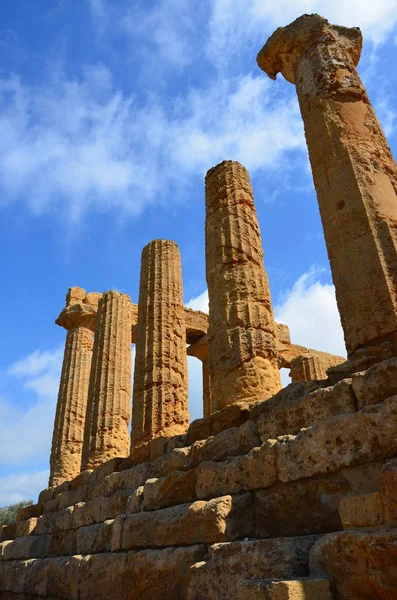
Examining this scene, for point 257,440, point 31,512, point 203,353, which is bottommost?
point 257,440

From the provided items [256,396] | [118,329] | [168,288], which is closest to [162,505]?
[256,396]

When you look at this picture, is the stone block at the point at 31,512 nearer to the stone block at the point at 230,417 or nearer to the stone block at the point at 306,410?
the stone block at the point at 230,417

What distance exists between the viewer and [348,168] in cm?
676

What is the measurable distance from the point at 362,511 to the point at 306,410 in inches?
57.3

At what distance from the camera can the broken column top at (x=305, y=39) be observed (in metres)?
8.24

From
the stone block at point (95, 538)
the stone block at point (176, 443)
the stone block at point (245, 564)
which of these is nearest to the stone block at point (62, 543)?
the stone block at point (95, 538)

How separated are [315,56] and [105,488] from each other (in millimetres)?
8067

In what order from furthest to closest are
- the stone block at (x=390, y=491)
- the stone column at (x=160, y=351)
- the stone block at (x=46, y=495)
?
the stone block at (x=46, y=495) < the stone column at (x=160, y=351) < the stone block at (x=390, y=491)

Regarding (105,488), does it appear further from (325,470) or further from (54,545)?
(325,470)

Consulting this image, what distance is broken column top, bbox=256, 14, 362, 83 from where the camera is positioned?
324 inches

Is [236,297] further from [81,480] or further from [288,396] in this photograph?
[81,480]

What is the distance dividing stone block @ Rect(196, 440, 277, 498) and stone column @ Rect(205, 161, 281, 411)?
167cm

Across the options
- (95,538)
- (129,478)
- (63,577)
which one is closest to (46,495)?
(63,577)

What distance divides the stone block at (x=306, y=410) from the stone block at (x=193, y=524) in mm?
766
